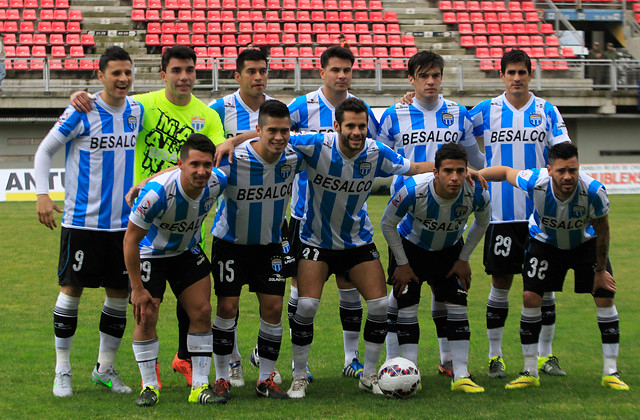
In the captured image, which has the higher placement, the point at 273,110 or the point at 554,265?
the point at 273,110

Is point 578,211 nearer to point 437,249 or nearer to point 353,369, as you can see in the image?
point 437,249

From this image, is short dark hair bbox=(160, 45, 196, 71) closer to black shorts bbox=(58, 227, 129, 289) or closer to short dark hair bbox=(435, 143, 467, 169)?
black shorts bbox=(58, 227, 129, 289)

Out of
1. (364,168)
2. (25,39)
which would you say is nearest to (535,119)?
(364,168)

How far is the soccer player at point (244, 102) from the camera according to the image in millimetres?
6762

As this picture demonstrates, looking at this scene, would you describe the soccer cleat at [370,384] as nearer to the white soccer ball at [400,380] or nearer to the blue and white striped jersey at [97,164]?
the white soccer ball at [400,380]

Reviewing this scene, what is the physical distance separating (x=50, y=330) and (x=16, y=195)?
42.4 ft

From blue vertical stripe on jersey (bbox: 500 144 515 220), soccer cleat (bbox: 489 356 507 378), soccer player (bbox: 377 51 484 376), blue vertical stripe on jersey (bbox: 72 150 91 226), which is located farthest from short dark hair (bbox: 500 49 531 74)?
blue vertical stripe on jersey (bbox: 72 150 91 226)

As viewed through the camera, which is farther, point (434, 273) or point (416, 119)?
point (416, 119)

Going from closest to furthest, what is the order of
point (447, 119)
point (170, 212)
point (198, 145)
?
1. point (198, 145)
2. point (170, 212)
3. point (447, 119)

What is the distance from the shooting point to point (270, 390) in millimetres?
6012

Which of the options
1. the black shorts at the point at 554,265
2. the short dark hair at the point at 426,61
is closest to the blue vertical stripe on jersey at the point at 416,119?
the short dark hair at the point at 426,61

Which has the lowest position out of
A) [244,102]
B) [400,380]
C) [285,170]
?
[400,380]

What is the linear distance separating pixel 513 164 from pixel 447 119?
2.29 feet

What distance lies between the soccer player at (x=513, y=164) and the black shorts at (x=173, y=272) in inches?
101
